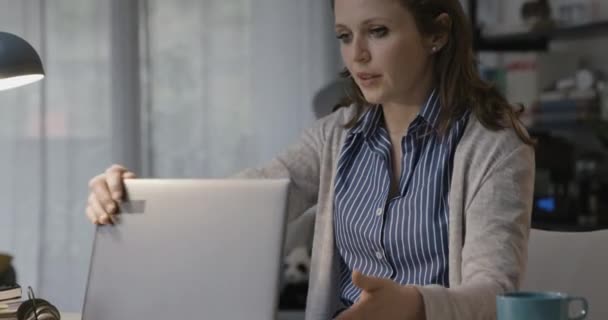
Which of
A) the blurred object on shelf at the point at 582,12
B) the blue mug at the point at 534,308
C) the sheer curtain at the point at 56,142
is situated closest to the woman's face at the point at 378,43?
the blue mug at the point at 534,308

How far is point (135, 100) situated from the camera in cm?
381

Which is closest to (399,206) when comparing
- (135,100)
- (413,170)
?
(413,170)

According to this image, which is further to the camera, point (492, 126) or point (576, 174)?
point (576, 174)

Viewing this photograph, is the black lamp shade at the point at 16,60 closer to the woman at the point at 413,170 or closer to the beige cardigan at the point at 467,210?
the woman at the point at 413,170

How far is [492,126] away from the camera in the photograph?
5.19 ft

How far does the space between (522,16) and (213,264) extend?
311 centimetres

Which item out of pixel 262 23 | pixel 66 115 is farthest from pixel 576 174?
pixel 66 115

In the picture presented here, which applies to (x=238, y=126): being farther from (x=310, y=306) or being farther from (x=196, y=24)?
(x=310, y=306)

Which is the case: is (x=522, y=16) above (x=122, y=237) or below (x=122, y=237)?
above

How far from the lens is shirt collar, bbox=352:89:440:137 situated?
5.39ft

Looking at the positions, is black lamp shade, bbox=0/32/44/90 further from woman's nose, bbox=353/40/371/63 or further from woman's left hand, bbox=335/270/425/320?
woman's left hand, bbox=335/270/425/320

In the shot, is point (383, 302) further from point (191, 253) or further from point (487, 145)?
point (487, 145)

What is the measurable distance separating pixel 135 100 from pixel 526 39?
163 cm

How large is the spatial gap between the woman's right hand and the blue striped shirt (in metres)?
0.39
